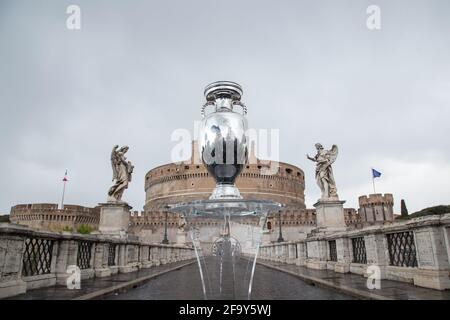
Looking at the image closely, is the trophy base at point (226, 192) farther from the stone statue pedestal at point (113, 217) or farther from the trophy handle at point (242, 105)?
the stone statue pedestal at point (113, 217)

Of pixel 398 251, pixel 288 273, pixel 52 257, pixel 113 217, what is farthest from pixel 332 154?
pixel 52 257

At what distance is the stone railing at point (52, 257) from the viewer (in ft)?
13.9

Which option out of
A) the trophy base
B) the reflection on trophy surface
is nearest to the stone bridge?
the trophy base

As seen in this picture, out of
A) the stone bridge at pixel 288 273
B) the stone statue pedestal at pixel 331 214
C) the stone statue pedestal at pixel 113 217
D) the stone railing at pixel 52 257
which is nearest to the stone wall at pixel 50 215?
the stone statue pedestal at pixel 113 217

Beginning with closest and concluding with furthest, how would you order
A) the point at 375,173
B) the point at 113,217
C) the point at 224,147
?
the point at 224,147
the point at 113,217
the point at 375,173

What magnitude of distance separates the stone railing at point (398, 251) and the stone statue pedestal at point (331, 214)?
3.98ft

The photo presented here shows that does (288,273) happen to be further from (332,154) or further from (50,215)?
(50,215)

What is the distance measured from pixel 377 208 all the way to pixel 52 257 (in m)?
51.2

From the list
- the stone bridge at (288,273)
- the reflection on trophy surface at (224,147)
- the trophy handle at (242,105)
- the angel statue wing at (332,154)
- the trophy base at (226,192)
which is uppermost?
the angel statue wing at (332,154)

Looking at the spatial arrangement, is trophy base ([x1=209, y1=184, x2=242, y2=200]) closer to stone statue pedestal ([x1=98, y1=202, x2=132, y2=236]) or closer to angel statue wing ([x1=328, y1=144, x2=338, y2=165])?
stone statue pedestal ([x1=98, y1=202, x2=132, y2=236])

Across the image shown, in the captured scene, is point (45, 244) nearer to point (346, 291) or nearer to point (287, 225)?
point (346, 291)

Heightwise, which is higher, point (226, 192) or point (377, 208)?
point (377, 208)

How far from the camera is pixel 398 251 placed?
5789mm

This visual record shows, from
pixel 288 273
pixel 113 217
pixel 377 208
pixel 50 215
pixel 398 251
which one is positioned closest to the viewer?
pixel 398 251
